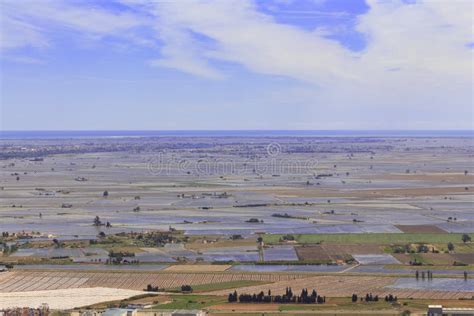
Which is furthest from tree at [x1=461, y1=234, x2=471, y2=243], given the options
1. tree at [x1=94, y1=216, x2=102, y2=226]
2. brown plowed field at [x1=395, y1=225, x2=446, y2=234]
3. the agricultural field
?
tree at [x1=94, y1=216, x2=102, y2=226]

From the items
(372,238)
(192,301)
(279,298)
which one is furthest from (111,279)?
(372,238)

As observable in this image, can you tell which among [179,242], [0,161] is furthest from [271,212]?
[0,161]

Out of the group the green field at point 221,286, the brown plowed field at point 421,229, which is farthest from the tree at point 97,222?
the brown plowed field at point 421,229

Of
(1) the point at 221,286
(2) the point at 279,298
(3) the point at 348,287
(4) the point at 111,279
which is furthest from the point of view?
(4) the point at 111,279

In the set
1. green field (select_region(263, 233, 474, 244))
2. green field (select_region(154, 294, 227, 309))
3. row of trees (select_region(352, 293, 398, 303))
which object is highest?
green field (select_region(263, 233, 474, 244))

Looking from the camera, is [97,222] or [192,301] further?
[97,222]

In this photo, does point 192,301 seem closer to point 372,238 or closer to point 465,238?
point 372,238

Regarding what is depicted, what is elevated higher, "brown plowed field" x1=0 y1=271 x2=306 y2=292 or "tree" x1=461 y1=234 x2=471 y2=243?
"tree" x1=461 y1=234 x2=471 y2=243

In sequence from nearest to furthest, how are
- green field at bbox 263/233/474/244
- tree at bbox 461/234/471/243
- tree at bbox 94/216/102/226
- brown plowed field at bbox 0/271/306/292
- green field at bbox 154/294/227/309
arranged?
green field at bbox 154/294/227/309 → brown plowed field at bbox 0/271/306/292 → tree at bbox 461/234/471/243 → green field at bbox 263/233/474/244 → tree at bbox 94/216/102/226

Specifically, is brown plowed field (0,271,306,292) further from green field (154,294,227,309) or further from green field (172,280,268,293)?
green field (154,294,227,309)
